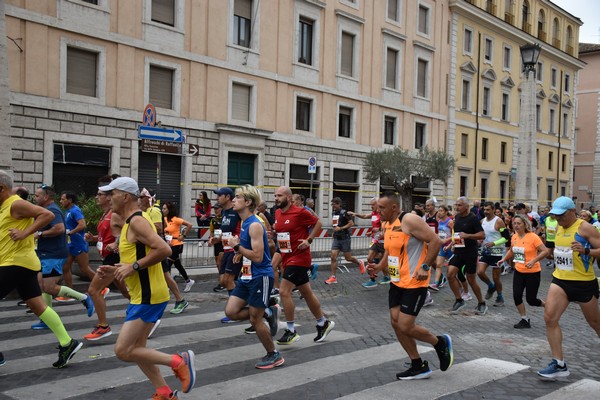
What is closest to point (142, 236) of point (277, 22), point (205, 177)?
point (205, 177)

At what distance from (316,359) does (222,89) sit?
20216mm

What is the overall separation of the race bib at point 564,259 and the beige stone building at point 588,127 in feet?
190

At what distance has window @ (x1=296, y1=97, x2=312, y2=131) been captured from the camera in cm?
2953

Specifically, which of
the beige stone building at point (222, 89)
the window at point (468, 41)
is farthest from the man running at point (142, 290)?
the window at point (468, 41)

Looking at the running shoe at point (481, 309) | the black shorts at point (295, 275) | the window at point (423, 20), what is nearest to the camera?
the black shorts at point (295, 275)

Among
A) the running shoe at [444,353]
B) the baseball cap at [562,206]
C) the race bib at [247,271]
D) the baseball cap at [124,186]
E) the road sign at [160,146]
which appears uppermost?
the road sign at [160,146]

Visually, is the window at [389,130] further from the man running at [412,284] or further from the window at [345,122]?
the man running at [412,284]

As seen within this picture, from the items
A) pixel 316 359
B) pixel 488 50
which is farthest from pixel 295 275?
pixel 488 50

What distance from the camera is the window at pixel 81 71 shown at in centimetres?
2103

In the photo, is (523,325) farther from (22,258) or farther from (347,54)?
(347,54)

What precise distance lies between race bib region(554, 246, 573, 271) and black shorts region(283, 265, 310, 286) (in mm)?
2961

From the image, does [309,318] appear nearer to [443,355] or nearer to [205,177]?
[443,355]

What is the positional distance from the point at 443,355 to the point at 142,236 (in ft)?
10.4

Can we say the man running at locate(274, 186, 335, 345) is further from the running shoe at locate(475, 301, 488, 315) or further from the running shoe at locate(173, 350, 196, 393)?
the running shoe at locate(475, 301, 488, 315)
